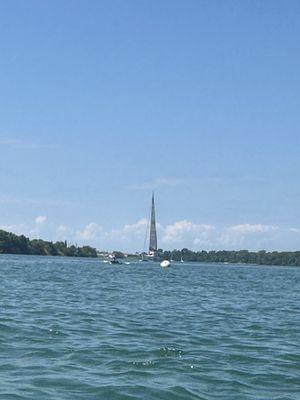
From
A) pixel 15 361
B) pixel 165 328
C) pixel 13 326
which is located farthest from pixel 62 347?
pixel 165 328

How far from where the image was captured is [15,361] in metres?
20.0

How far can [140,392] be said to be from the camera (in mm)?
16797

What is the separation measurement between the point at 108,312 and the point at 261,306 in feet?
45.1

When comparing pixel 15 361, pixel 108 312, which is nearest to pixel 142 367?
pixel 15 361

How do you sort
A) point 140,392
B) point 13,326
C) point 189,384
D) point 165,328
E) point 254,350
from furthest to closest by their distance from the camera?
point 165,328 → point 13,326 → point 254,350 → point 189,384 → point 140,392

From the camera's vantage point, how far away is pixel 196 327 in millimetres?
30422

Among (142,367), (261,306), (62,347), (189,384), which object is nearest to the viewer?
(189,384)

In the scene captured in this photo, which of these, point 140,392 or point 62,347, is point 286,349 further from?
point 140,392

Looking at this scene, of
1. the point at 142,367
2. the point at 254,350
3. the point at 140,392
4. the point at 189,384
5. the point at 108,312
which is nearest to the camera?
the point at 140,392

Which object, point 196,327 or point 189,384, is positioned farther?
point 196,327

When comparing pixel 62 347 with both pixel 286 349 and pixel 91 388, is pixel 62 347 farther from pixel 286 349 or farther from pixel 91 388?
pixel 286 349

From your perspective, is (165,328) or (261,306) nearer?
(165,328)

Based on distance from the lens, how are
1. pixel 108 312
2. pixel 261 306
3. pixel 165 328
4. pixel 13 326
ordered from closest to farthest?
pixel 13 326, pixel 165 328, pixel 108 312, pixel 261 306

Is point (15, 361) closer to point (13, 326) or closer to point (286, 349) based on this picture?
point (13, 326)
